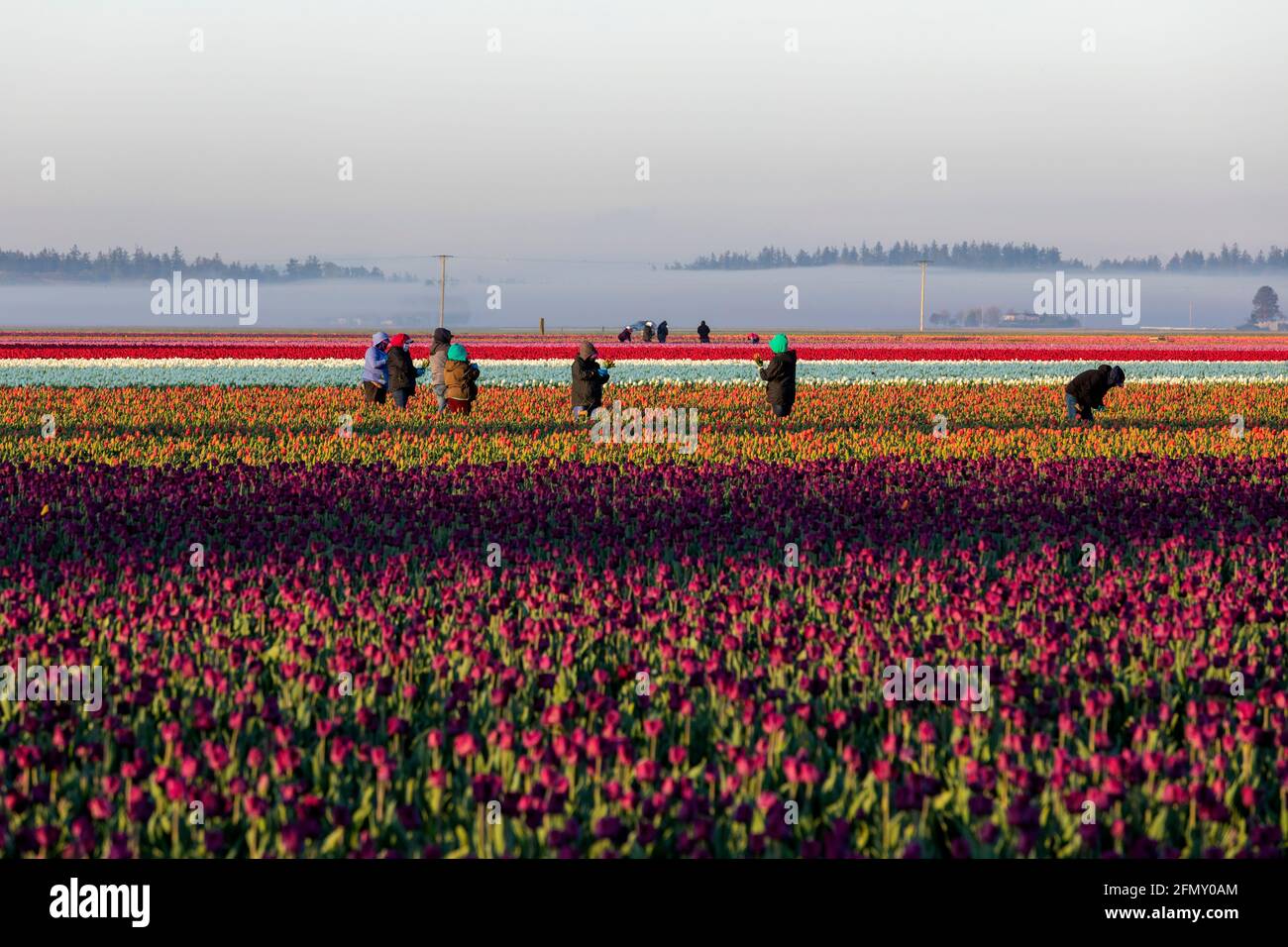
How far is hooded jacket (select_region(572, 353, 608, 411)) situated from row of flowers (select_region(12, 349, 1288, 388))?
390 inches

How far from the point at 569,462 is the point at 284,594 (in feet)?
27.2

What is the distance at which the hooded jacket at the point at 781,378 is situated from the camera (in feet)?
80.1

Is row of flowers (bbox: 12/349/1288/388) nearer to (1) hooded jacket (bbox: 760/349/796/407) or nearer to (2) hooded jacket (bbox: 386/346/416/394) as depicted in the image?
(2) hooded jacket (bbox: 386/346/416/394)

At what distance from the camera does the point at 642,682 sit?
684cm

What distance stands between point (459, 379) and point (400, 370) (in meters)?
1.20

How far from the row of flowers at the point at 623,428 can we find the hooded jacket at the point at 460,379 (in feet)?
1.37

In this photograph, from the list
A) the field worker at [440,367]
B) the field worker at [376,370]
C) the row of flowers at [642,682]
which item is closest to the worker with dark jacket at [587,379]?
the field worker at [440,367]

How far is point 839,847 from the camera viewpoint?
176 inches

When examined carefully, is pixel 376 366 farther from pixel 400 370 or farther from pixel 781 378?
pixel 781 378

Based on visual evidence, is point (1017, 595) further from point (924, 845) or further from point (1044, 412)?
point (1044, 412)
